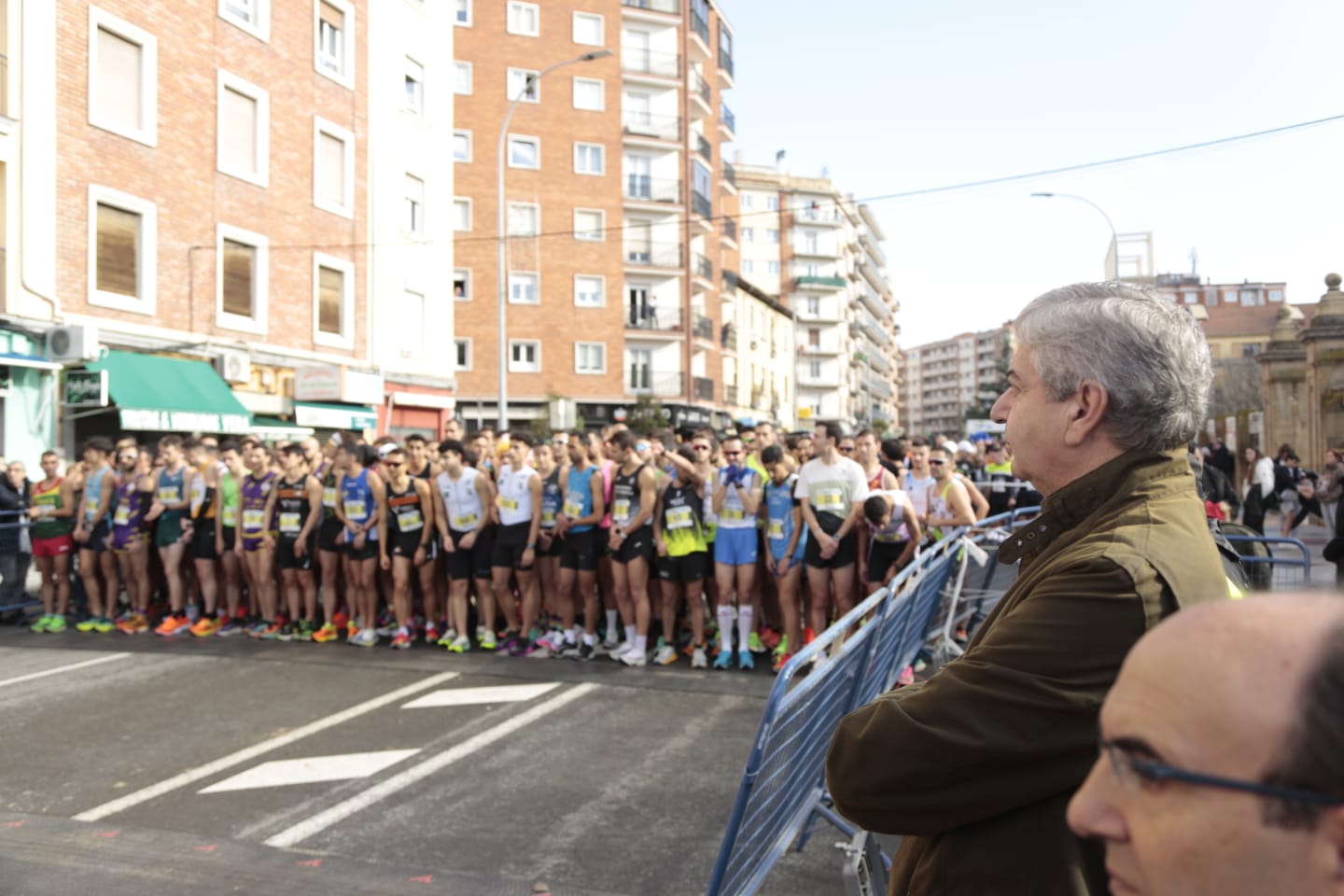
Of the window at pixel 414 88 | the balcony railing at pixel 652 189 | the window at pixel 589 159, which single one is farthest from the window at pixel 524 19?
the window at pixel 414 88

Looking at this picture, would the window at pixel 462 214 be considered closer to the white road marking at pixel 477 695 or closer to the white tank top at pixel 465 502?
the white tank top at pixel 465 502

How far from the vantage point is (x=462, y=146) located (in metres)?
42.7

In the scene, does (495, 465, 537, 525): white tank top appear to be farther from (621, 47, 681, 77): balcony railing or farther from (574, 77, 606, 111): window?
(621, 47, 681, 77): balcony railing

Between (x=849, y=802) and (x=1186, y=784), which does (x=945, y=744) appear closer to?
(x=849, y=802)

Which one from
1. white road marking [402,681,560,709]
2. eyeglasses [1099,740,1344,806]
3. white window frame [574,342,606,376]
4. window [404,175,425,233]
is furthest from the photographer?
white window frame [574,342,606,376]

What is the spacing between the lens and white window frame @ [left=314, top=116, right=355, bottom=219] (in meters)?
24.2

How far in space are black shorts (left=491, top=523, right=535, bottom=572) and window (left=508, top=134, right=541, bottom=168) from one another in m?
35.9

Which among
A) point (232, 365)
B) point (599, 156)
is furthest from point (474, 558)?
point (599, 156)

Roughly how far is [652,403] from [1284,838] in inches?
1618

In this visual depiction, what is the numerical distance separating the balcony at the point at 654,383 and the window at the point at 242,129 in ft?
83.5

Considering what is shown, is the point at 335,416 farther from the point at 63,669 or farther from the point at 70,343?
the point at 63,669

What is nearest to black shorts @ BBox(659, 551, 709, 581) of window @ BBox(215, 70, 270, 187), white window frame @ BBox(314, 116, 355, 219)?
window @ BBox(215, 70, 270, 187)

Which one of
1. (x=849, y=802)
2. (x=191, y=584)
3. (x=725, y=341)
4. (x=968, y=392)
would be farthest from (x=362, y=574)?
(x=968, y=392)

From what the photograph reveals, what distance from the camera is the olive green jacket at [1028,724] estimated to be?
5.32 feet
